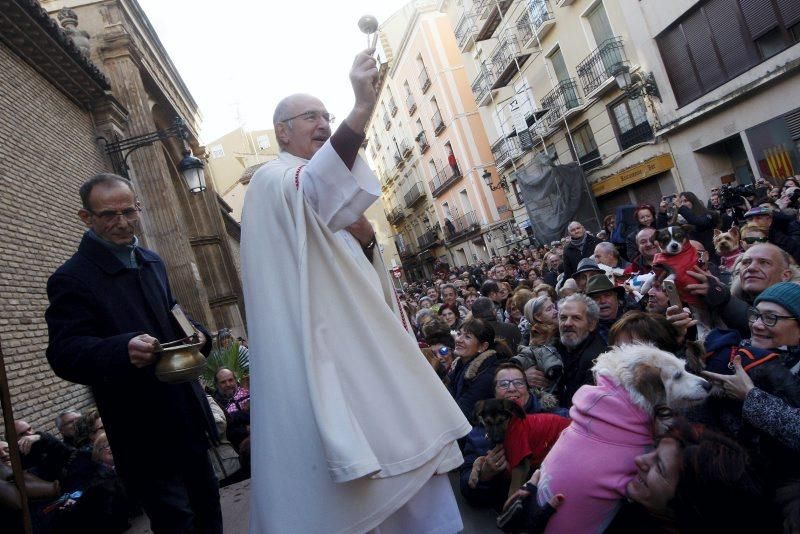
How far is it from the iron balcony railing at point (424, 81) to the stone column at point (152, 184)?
76.5 ft

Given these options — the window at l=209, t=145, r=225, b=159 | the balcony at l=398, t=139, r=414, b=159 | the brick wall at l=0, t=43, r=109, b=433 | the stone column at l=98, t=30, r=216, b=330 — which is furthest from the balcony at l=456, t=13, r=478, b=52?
the window at l=209, t=145, r=225, b=159

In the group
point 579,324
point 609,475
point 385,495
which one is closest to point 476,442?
point 579,324

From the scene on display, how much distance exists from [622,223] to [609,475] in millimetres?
6162

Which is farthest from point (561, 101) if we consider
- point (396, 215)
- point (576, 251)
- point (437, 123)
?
point (396, 215)

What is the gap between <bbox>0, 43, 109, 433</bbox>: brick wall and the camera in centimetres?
659

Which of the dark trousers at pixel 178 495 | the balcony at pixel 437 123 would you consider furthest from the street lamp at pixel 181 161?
the balcony at pixel 437 123

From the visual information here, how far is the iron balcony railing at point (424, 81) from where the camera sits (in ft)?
113

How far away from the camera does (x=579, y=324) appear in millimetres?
3902

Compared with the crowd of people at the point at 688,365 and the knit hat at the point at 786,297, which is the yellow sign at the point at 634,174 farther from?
the knit hat at the point at 786,297

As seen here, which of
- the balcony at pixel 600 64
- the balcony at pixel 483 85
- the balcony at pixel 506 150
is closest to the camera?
the balcony at pixel 600 64

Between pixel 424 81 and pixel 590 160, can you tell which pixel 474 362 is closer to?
pixel 590 160

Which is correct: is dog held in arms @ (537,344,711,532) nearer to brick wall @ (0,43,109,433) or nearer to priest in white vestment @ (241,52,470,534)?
priest in white vestment @ (241,52,470,534)

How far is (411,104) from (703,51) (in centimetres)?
2607

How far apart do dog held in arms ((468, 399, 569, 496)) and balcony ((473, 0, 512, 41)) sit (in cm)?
2169
